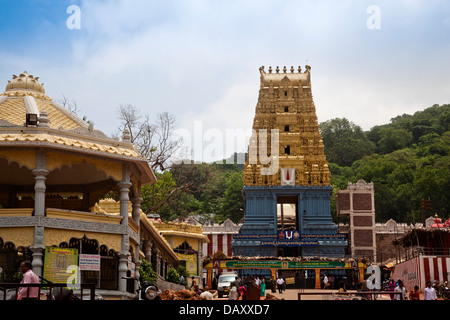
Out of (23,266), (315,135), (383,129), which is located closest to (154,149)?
(315,135)

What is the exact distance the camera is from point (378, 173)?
91.9 metres

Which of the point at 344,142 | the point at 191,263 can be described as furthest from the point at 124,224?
the point at 344,142

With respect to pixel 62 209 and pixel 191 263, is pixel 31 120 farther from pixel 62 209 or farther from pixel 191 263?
pixel 191 263

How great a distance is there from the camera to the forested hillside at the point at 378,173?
65.8 metres

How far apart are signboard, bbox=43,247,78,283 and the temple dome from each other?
725 centimetres

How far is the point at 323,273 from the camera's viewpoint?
49531 millimetres

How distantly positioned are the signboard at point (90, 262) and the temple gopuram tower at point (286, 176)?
35240mm

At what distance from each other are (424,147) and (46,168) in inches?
3469

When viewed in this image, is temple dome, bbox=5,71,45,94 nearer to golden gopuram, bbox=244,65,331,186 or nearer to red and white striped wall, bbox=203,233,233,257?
golden gopuram, bbox=244,65,331,186

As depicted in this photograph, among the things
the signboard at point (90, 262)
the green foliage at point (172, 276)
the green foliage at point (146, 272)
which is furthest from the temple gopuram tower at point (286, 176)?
the signboard at point (90, 262)

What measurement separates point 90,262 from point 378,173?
73674 millimetres

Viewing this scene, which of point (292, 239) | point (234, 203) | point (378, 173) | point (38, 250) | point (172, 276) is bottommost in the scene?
point (172, 276)

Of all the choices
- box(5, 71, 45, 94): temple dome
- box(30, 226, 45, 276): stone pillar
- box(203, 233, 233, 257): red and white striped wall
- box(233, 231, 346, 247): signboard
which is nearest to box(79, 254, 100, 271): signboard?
box(30, 226, 45, 276): stone pillar
